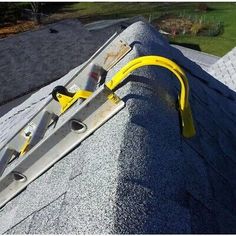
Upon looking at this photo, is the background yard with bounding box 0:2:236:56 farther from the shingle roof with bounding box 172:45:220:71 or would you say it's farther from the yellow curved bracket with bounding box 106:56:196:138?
the yellow curved bracket with bounding box 106:56:196:138

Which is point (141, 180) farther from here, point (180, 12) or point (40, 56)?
point (180, 12)

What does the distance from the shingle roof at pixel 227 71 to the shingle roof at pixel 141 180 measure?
561cm

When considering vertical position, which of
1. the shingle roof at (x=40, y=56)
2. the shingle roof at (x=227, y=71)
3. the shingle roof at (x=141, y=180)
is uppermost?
the shingle roof at (x=141, y=180)

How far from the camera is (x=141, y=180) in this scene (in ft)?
11.5

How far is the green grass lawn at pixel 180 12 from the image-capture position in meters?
32.9

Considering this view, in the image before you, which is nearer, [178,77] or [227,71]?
[178,77]

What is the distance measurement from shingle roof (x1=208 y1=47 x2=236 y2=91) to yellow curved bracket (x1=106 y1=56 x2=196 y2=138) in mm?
5967

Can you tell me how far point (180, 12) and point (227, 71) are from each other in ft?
108

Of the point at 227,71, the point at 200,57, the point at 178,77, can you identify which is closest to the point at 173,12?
the point at 200,57

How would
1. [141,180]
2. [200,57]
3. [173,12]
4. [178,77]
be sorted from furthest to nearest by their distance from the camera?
1. [173,12]
2. [200,57]
3. [178,77]
4. [141,180]

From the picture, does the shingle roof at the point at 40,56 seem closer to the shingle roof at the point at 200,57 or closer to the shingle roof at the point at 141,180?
the shingle roof at the point at 200,57

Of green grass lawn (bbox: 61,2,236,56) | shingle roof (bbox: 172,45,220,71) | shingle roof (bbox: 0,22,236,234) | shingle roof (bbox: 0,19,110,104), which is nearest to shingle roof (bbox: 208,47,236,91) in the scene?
shingle roof (bbox: 0,22,236,234)

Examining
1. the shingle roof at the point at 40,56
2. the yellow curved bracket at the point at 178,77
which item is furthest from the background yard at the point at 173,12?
the yellow curved bracket at the point at 178,77

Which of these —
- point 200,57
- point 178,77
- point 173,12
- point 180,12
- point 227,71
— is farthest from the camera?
point 173,12
